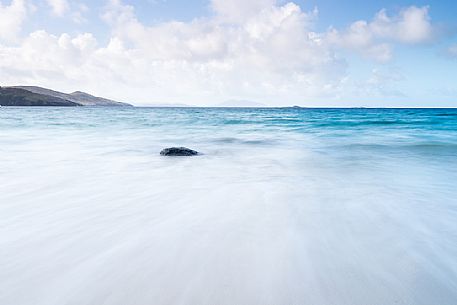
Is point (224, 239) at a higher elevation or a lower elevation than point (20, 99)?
higher

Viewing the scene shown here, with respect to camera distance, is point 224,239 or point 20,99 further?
point 20,99

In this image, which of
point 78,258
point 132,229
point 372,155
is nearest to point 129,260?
point 78,258

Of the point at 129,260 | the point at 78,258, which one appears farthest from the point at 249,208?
the point at 78,258

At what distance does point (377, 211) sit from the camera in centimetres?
502

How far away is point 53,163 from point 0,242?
631 cm

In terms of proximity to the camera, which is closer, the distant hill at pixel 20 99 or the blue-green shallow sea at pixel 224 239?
the blue-green shallow sea at pixel 224 239

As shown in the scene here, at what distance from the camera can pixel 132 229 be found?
13.5ft

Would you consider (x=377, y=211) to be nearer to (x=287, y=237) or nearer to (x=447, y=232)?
(x=447, y=232)

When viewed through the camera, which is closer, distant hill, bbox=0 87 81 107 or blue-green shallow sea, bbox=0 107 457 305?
blue-green shallow sea, bbox=0 107 457 305

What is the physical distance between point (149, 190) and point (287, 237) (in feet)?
10.4

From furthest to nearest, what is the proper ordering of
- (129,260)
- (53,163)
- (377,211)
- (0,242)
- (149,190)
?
1. (53,163)
2. (149,190)
3. (377,211)
4. (0,242)
5. (129,260)

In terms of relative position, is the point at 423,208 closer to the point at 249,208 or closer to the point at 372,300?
the point at 249,208

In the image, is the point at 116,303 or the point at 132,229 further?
the point at 132,229

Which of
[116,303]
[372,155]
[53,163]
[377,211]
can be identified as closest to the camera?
[116,303]
